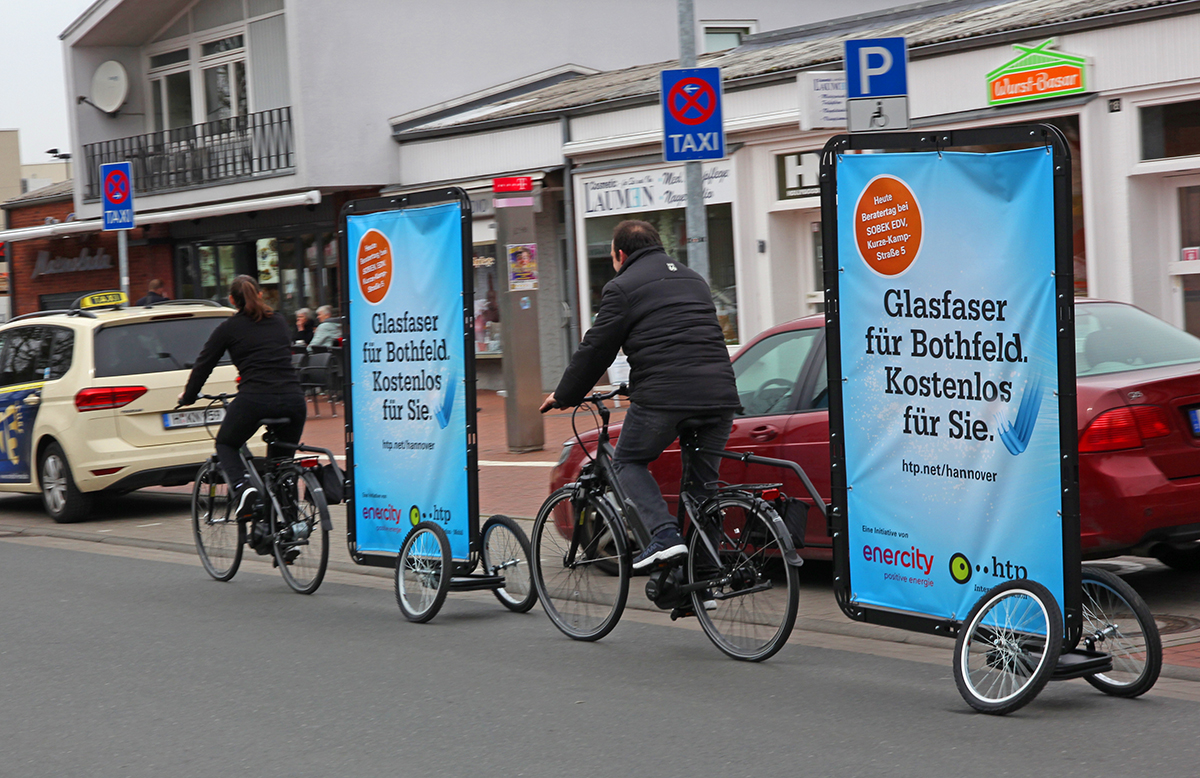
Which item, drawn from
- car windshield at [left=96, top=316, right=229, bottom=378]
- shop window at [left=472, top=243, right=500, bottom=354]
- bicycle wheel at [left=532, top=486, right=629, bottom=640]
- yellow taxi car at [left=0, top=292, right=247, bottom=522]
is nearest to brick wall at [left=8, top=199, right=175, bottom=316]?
shop window at [left=472, top=243, right=500, bottom=354]

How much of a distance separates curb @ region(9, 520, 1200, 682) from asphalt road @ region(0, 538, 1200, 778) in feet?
0.39

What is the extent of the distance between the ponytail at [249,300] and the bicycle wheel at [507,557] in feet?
7.26

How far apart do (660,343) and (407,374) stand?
6.27 feet

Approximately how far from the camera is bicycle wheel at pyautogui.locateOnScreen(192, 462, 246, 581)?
8.77 m

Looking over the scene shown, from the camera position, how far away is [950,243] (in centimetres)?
540

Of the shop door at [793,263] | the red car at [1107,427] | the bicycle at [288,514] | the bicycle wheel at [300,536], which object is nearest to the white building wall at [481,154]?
the shop door at [793,263]

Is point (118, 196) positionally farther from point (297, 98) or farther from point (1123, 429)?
point (1123, 429)

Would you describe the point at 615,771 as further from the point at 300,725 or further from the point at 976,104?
the point at 976,104

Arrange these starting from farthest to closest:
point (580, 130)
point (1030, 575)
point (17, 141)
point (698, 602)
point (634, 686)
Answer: point (17, 141)
point (580, 130)
point (698, 602)
point (634, 686)
point (1030, 575)

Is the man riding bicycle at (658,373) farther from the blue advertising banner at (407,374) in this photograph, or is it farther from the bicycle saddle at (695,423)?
the blue advertising banner at (407,374)

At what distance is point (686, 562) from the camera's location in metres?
6.35

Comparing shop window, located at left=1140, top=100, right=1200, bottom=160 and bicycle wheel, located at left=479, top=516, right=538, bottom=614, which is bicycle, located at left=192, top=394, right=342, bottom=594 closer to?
bicycle wheel, located at left=479, top=516, right=538, bottom=614

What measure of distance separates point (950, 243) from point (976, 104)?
10359 mm

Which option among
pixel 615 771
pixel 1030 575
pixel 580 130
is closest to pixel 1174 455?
pixel 1030 575
